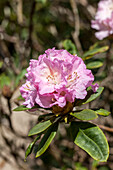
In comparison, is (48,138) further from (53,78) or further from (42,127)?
(53,78)

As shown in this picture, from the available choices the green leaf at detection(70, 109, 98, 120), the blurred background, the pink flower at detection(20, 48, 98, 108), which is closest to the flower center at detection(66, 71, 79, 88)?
the pink flower at detection(20, 48, 98, 108)

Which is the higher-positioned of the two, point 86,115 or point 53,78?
point 53,78

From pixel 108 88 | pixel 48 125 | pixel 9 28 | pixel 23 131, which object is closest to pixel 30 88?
pixel 48 125

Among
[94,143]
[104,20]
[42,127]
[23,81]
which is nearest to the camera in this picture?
[94,143]

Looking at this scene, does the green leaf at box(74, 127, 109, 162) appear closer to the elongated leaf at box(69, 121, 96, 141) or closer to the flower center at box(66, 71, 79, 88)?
the elongated leaf at box(69, 121, 96, 141)

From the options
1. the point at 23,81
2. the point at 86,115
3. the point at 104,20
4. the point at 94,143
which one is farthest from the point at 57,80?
the point at 23,81

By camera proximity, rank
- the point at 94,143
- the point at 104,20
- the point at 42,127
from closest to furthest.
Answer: the point at 94,143 → the point at 42,127 → the point at 104,20

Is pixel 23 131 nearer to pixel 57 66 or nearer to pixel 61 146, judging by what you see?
pixel 61 146
